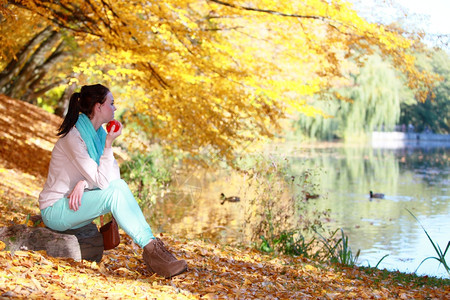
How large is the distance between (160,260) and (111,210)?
16.4 inches

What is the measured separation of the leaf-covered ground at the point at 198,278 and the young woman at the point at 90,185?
211 mm

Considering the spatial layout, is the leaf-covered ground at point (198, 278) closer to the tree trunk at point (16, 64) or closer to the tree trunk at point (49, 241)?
the tree trunk at point (49, 241)

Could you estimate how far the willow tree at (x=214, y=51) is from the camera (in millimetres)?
6852

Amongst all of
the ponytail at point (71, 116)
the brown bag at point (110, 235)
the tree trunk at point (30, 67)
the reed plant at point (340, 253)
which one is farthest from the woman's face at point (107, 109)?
the tree trunk at point (30, 67)

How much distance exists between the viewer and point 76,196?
Answer: 3174 mm

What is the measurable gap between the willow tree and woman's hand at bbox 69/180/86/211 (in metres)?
3.34

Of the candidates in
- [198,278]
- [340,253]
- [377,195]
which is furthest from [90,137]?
[377,195]

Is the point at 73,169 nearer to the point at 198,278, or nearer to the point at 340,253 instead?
→ the point at 198,278

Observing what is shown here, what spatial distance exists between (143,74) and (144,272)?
4.51 m

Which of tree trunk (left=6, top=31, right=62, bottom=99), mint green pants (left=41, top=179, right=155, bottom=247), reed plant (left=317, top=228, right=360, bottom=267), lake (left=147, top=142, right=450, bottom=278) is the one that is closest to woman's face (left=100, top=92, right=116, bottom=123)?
mint green pants (left=41, top=179, right=155, bottom=247)

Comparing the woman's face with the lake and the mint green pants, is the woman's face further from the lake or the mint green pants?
the lake

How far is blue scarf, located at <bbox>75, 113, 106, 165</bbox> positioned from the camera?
336 cm

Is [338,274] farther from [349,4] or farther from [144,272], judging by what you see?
[349,4]

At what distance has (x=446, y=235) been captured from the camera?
→ 8945mm
